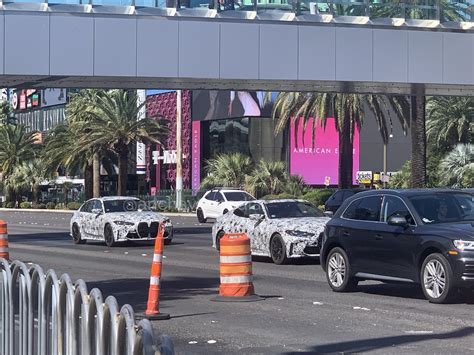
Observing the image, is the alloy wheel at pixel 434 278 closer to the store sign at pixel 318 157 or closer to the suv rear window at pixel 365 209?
the suv rear window at pixel 365 209

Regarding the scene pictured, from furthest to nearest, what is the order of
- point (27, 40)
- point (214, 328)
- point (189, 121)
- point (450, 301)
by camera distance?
1. point (189, 121)
2. point (27, 40)
3. point (450, 301)
4. point (214, 328)

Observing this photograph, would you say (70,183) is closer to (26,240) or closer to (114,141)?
(114,141)

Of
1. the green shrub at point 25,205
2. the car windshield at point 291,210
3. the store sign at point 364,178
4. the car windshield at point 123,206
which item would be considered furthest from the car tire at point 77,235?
the green shrub at point 25,205

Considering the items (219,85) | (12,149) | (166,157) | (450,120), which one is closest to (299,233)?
(219,85)

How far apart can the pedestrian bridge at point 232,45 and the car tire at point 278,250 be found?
32.0 ft

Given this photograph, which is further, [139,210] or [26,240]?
[26,240]

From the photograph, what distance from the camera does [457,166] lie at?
2152 inches

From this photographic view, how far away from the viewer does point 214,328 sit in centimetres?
1233

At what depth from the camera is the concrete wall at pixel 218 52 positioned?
2898 centimetres

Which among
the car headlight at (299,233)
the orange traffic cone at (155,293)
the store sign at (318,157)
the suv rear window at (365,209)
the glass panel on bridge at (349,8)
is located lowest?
the orange traffic cone at (155,293)

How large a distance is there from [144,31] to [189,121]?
61242mm

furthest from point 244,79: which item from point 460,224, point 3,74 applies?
point 460,224

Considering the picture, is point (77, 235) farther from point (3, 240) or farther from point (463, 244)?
point (463, 244)

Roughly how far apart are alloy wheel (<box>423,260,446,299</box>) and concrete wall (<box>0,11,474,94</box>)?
17.0m
